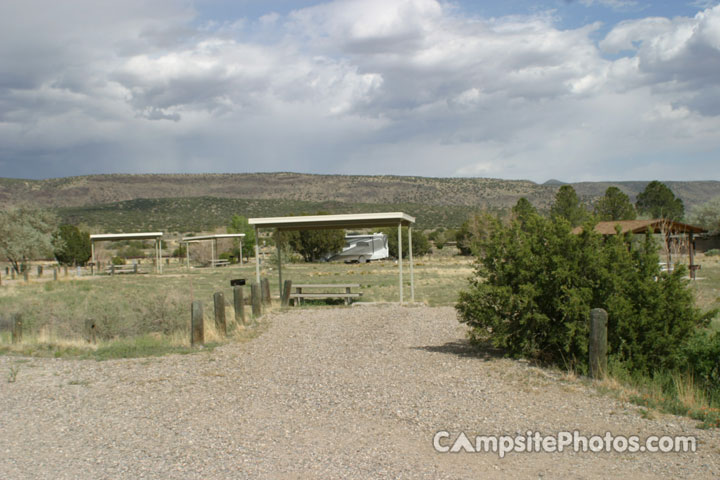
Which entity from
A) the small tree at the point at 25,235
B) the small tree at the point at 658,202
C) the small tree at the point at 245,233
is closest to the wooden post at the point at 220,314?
the small tree at the point at 25,235

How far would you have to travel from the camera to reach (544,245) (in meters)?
7.96

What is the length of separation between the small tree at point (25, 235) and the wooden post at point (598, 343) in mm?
35420

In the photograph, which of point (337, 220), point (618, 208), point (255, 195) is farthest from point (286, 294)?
point (255, 195)

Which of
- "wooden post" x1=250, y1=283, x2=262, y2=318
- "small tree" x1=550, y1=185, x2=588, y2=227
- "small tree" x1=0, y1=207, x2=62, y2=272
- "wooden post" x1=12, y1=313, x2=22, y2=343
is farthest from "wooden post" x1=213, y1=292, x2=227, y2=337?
"small tree" x1=550, y1=185, x2=588, y2=227

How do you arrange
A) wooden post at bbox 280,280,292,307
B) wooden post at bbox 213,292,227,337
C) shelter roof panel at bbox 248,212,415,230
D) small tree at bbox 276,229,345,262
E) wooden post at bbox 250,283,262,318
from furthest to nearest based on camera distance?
small tree at bbox 276,229,345,262, wooden post at bbox 280,280,292,307, shelter roof panel at bbox 248,212,415,230, wooden post at bbox 250,283,262,318, wooden post at bbox 213,292,227,337

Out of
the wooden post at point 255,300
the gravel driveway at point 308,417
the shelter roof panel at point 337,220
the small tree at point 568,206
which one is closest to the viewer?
the gravel driveway at point 308,417

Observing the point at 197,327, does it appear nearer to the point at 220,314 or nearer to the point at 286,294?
the point at 220,314

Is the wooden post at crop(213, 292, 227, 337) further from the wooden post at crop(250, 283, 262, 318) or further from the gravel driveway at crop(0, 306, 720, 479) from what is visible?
the wooden post at crop(250, 283, 262, 318)

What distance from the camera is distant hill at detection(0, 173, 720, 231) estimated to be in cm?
7775

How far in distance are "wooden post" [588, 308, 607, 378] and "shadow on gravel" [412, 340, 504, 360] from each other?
1.51m

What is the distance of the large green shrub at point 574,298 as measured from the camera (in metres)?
7.27

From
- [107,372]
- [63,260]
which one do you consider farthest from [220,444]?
[63,260]

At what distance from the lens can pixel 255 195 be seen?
93.5 metres

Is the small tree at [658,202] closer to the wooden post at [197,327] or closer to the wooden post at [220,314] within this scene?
the wooden post at [220,314]
